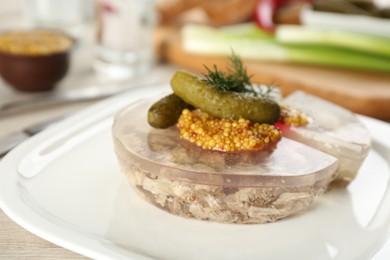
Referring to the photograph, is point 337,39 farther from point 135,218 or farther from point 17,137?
point 135,218

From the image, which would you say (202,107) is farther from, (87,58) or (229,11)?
(229,11)

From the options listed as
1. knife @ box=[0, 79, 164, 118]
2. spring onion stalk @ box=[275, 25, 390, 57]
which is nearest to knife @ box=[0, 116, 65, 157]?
knife @ box=[0, 79, 164, 118]

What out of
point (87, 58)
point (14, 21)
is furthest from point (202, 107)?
point (14, 21)

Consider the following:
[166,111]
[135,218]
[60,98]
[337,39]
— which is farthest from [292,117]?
[337,39]

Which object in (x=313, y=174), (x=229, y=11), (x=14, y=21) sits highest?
(x=313, y=174)

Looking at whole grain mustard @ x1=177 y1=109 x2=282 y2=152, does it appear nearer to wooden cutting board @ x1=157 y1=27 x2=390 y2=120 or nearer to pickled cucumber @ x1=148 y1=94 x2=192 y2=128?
pickled cucumber @ x1=148 y1=94 x2=192 y2=128

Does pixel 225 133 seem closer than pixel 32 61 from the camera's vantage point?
Yes

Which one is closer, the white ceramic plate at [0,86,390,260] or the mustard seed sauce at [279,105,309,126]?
the white ceramic plate at [0,86,390,260]
